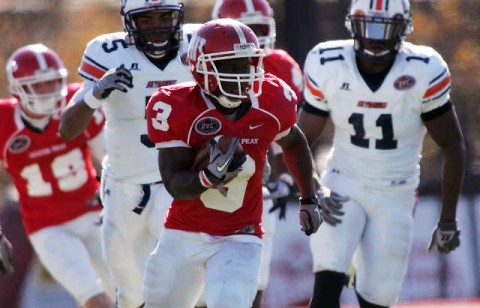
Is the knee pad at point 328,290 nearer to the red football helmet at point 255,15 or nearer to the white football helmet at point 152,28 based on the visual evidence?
the white football helmet at point 152,28

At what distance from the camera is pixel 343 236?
6762 mm

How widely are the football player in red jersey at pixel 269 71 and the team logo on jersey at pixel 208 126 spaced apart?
1.82 metres

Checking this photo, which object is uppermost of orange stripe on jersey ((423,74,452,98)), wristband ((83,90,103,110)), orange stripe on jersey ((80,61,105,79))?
orange stripe on jersey ((80,61,105,79))

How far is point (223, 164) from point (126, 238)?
170 centimetres

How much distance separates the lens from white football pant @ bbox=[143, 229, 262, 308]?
573 cm

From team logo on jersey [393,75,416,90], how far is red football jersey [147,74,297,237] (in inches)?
39.7

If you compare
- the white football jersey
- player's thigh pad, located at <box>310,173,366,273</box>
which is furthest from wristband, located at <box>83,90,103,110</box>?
player's thigh pad, located at <box>310,173,366,273</box>

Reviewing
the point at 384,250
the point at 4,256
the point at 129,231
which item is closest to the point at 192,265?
the point at 129,231

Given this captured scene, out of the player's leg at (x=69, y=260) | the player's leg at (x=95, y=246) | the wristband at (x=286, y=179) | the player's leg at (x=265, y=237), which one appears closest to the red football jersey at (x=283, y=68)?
the wristband at (x=286, y=179)

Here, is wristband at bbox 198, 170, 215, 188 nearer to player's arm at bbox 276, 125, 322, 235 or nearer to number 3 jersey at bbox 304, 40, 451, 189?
player's arm at bbox 276, 125, 322, 235

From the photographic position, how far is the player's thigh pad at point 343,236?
6762mm

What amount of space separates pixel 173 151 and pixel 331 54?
152cm

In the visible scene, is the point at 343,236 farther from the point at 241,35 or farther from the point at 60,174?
the point at 60,174

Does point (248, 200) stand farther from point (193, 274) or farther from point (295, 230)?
point (295, 230)
